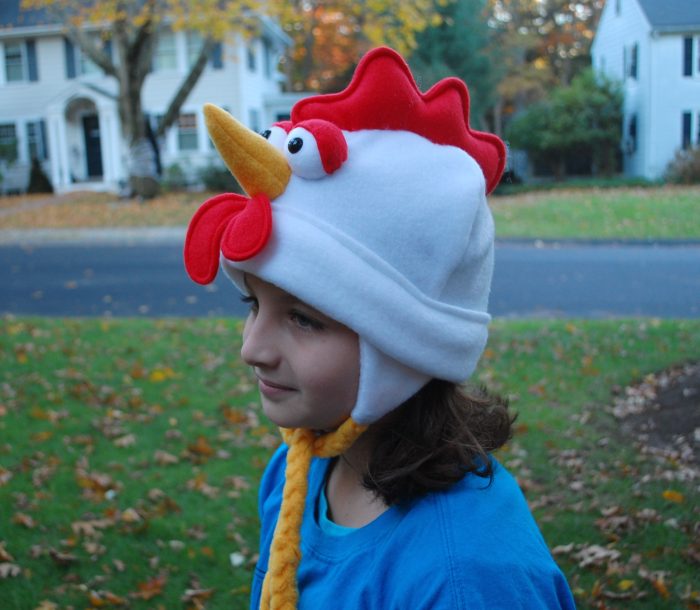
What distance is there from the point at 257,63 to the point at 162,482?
31888 millimetres

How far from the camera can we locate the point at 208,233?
1.75 meters

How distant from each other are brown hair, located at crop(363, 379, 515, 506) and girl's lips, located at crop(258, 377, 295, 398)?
263 mm

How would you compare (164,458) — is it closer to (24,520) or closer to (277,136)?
(24,520)

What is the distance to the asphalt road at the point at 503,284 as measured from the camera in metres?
10.2

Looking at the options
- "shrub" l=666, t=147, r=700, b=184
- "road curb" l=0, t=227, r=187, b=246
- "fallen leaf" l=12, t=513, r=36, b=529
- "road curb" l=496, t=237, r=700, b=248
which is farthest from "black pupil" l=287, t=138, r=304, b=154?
"shrub" l=666, t=147, r=700, b=184

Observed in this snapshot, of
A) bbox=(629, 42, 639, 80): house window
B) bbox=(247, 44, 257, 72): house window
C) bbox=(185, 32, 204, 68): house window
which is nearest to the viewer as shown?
bbox=(629, 42, 639, 80): house window

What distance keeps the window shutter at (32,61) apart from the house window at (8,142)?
2.28m

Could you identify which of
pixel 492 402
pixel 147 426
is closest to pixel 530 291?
pixel 147 426

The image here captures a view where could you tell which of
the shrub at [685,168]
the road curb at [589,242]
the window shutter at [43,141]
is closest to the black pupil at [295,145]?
the road curb at [589,242]

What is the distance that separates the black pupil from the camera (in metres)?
1.63

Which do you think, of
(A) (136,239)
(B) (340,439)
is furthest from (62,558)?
(A) (136,239)

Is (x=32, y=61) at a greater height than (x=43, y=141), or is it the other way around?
(x=32, y=61)

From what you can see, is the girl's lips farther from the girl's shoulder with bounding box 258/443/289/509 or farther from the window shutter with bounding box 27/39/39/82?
the window shutter with bounding box 27/39/39/82

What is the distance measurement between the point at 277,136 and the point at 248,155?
0.17 metres
